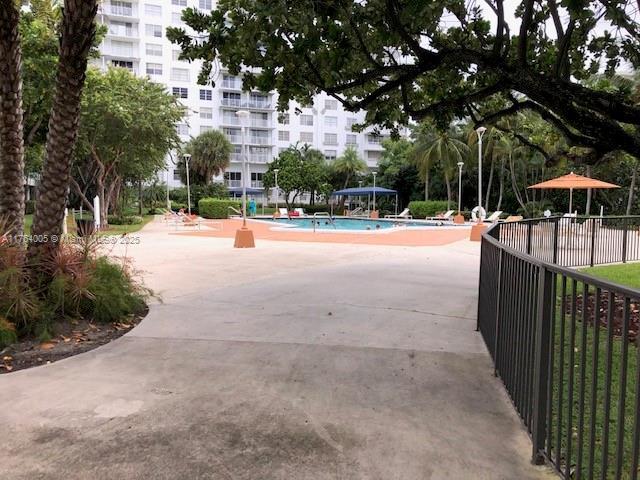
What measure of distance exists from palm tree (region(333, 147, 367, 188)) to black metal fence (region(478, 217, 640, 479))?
57249 millimetres

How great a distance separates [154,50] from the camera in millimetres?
68875

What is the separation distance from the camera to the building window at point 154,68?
2712 inches

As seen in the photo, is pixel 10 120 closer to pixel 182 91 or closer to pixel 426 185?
pixel 426 185

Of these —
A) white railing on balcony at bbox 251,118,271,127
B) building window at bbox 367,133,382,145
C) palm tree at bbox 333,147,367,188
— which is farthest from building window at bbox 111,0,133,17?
building window at bbox 367,133,382,145

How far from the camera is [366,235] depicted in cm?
2288

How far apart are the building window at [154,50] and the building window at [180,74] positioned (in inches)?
106

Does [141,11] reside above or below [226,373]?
above

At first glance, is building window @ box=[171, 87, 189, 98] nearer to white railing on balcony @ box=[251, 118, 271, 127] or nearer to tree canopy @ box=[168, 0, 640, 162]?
white railing on balcony @ box=[251, 118, 271, 127]

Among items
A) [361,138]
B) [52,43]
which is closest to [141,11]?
[361,138]

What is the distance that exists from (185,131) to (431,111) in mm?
67029

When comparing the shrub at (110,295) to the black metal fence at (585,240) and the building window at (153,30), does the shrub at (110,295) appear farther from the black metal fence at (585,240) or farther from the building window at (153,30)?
the building window at (153,30)

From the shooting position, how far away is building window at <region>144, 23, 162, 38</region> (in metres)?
Answer: 68.4

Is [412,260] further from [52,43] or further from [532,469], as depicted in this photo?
[52,43]

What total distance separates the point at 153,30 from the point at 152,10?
8.31ft
